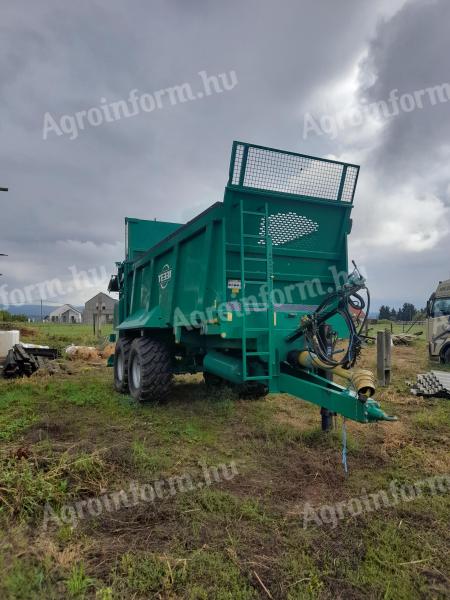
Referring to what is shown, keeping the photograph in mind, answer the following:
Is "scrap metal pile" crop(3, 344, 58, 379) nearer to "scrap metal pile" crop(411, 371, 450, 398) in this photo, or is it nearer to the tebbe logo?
the tebbe logo

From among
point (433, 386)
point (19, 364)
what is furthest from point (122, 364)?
point (433, 386)

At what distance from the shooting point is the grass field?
239 centimetres

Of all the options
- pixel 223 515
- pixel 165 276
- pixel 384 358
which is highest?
pixel 165 276

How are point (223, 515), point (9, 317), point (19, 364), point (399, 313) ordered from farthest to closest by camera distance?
point (399, 313)
point (9, 317)
point (19, 364)
point (223, 515)

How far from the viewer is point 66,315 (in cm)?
7681

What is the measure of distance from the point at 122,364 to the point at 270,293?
13.0 feet

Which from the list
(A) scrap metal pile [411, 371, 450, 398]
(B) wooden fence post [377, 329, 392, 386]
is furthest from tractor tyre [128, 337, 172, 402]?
(A) scrap metal pile [411, 371, 450, 398]

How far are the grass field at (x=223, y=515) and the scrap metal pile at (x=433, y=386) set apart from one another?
Answer: 2.06 metres

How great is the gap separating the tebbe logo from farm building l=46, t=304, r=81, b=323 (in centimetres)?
7243

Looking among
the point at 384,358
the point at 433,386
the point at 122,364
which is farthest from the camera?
the point at 122,364

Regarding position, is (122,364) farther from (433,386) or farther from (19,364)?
(433,386)

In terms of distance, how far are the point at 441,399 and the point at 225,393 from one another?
3.70 m

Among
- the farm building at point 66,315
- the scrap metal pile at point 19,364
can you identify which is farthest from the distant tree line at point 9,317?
the farm building at point 66,315

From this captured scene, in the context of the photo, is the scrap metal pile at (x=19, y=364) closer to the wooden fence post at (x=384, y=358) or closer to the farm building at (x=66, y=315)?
the wooden fence post at (x=384, y=358)
